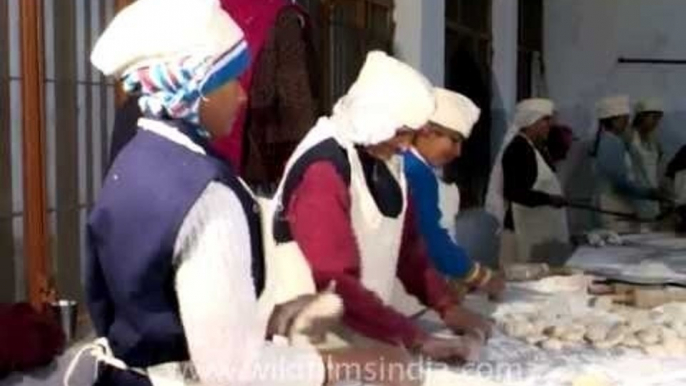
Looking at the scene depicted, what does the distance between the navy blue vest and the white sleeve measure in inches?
0.7

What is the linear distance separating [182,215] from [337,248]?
2.09 ft

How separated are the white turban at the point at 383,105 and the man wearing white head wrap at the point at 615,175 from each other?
10.4 ft

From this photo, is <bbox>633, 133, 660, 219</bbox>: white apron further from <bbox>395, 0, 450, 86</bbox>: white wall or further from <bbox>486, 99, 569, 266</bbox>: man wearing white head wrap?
<bbox>395, 0, 450, 86</bbox>: white wall

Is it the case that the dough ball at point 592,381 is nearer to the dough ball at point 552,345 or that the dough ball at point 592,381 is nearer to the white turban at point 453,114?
the dough ball at point 552,345

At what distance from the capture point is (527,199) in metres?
4.12

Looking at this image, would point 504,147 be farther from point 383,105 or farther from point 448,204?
point 383,105

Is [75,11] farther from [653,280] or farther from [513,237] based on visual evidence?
[513,237]

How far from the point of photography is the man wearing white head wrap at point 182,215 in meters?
1.23

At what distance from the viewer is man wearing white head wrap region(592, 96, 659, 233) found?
5152 mm

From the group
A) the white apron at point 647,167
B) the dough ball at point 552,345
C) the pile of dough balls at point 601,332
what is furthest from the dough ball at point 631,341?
the white apron at point 647,167

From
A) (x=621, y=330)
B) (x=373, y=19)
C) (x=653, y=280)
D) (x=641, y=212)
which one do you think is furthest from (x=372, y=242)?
(x=641, y=212)

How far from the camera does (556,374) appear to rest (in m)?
1.91

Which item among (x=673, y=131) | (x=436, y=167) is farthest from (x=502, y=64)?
(x=436, y=167)

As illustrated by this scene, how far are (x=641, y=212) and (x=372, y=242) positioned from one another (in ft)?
11.0
